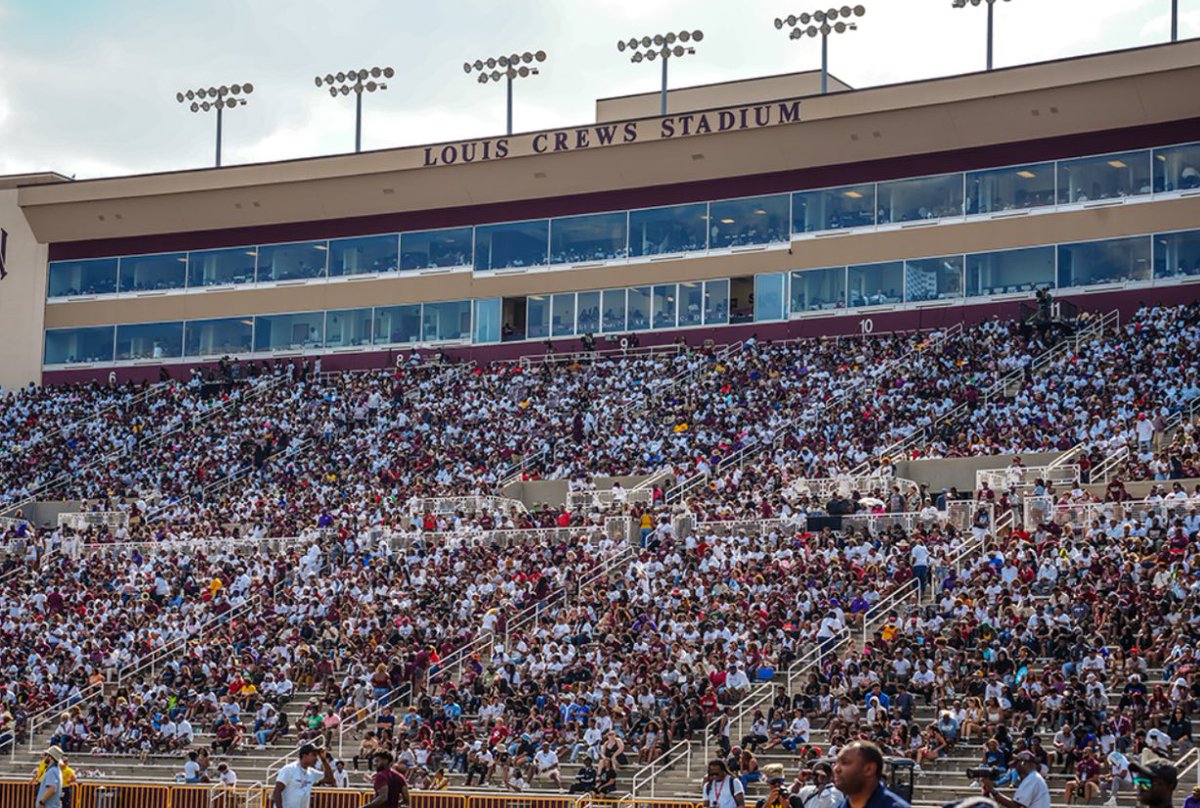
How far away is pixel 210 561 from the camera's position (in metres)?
42.6

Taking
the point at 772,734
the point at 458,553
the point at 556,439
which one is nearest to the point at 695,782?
Answer: the point at 772,734

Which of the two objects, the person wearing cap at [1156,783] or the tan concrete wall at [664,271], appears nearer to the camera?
the person wearing cap at [1156,783]

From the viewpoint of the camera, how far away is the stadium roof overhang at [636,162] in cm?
4931

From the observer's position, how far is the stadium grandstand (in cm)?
2798

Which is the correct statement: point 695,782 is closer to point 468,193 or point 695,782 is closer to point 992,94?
point 992,94

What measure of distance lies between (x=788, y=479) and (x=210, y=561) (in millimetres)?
13858

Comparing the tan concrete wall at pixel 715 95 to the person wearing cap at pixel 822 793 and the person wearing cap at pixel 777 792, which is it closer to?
the person wearing cap at pixel 777 792

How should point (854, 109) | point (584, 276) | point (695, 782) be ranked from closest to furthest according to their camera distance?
point (695, 782)
point (854, 109)
point (584, 276)

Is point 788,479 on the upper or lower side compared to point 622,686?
upper

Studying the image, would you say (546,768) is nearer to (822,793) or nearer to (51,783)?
(51,783)

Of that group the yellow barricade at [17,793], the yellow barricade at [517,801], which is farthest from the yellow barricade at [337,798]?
the yellow barricade at [17,793]

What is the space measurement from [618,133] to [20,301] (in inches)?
957

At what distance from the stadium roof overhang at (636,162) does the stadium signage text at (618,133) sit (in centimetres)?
5

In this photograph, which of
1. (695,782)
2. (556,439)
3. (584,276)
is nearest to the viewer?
(695,782)
